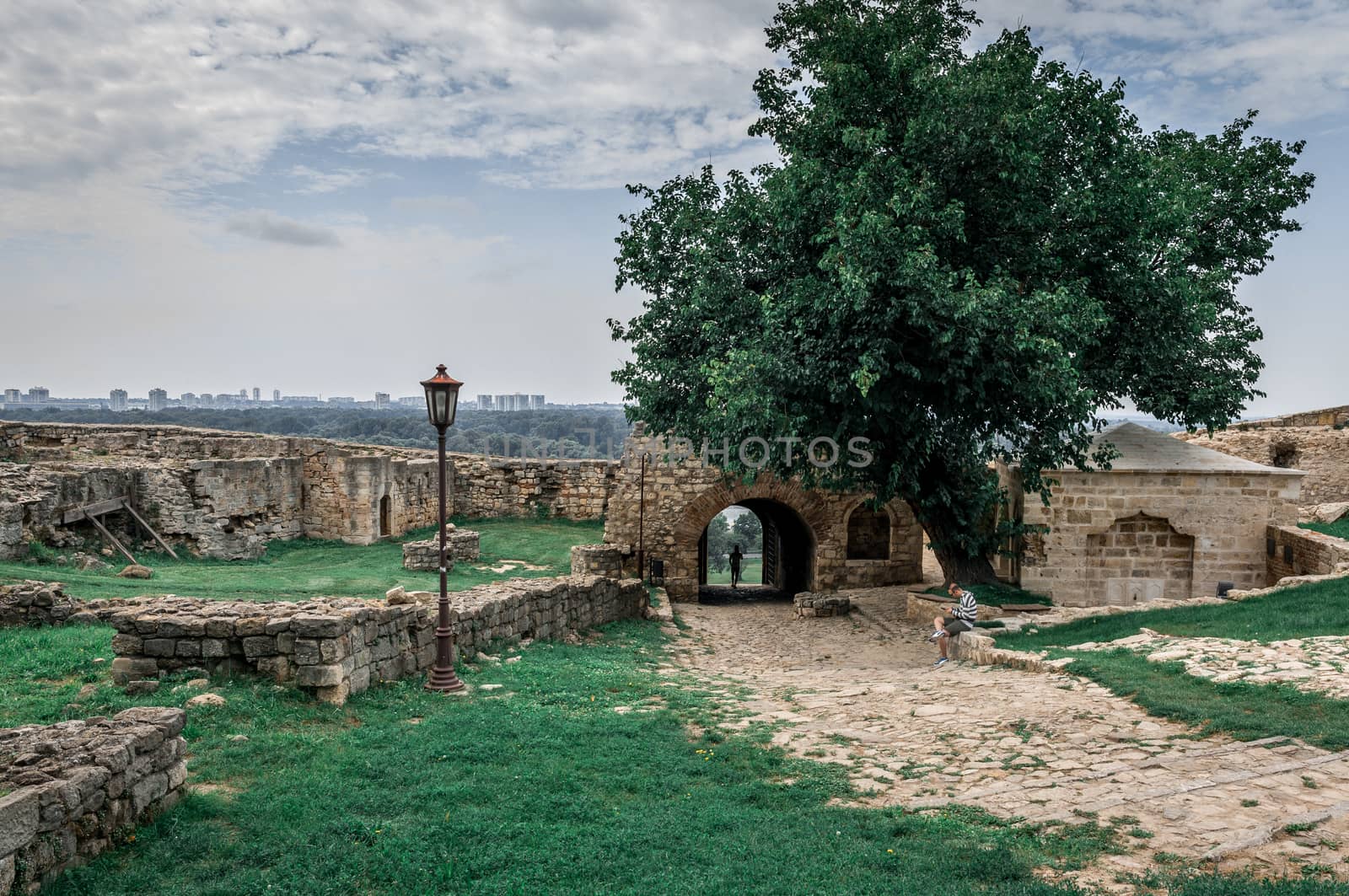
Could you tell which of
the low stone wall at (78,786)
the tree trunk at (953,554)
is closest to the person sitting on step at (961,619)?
the tree trunk at (953,554)

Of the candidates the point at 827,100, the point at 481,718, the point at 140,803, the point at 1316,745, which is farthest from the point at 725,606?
the point at 140,803

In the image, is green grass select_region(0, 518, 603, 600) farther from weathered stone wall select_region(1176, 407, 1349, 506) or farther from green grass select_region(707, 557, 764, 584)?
green grass select_region(707, 557, 764, 584)

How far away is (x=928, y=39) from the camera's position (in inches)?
524

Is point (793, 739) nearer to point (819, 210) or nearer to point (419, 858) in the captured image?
A: point (419, 858)

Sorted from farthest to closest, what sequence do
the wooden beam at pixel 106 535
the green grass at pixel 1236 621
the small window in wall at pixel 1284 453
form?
the small window in wall at pixel 1284 453 < the wooden beam at pixel 106 535 < the green grass at pixel 1236 621

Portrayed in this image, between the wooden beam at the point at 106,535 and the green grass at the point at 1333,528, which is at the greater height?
the green grass at the point at 1333,528

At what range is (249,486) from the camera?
65.4 feet

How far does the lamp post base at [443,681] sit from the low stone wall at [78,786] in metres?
3.02

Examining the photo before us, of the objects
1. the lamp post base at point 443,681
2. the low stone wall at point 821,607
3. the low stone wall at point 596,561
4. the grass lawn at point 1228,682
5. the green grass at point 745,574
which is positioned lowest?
the green grass at point 745,574

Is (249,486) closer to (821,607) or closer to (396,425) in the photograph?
(821,607)

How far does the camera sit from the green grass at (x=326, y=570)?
11.3 m

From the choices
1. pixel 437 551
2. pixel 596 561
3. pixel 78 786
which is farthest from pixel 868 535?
pixel 78 786

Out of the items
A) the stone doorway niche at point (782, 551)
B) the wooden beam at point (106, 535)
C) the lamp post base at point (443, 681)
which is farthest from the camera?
the stone doorway niche at point (782, 551)

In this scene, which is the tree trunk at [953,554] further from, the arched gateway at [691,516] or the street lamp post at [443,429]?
the street lamp post at [443,429]
